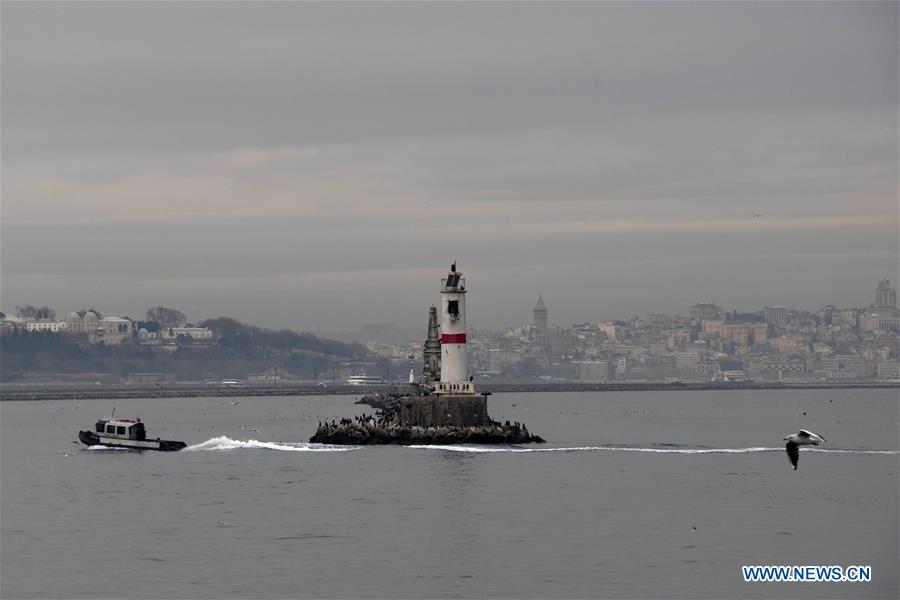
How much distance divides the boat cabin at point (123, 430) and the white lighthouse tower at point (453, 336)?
18199mm

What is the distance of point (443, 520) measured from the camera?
54.8 m

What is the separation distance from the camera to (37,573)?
147ft

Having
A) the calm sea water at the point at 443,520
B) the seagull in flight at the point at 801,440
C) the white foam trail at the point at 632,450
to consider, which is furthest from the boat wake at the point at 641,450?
the seagull in flight at the point at 801,440

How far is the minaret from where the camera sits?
113 m

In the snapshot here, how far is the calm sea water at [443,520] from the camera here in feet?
141

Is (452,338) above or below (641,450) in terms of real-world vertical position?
above

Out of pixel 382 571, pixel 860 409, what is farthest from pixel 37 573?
pixel 860 409

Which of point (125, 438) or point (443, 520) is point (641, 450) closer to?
point (125, 438)

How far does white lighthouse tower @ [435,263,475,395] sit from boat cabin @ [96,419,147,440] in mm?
18199

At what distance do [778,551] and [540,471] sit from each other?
24.5 m

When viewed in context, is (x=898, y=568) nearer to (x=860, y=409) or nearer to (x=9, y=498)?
(x=9, y=498)

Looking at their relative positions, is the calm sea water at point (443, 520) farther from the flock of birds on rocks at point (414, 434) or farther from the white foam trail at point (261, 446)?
the flock of birds on rocks at point (414, 434)

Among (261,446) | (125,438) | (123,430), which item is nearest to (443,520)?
(261,446)

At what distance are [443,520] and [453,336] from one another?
28665mm
